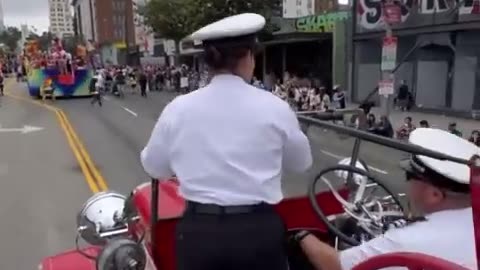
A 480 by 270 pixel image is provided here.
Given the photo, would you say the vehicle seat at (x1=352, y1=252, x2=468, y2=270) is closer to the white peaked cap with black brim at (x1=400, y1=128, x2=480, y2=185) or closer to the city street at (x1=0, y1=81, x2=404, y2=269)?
the white peaked cap with black brim at (x1=400, y1=128, x2=480, y2=185)

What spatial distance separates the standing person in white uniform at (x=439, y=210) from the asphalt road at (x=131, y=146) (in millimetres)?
244

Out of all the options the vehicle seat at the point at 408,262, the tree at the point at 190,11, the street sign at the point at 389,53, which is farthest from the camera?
the tree at the point at 190,11

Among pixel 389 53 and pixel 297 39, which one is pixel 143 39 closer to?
pixel 297 39

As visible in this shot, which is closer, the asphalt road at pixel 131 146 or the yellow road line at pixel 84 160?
the asphalt road at pixel 131 146

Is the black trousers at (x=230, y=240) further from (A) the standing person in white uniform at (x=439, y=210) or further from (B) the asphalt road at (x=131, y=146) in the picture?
(B) the asphalt road at (x=131, y=146)

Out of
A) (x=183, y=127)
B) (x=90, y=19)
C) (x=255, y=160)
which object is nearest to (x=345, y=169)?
(x=255, y=160)

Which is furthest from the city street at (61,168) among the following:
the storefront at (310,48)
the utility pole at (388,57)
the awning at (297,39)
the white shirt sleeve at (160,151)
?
the storefront at (310,48)

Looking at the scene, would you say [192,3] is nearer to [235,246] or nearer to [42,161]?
[42,161]

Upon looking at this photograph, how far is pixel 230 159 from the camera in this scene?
2258mm

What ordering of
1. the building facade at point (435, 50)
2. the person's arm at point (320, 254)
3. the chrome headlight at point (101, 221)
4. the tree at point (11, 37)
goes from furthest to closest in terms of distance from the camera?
the tree at point (11, 37)
the building facade at point (435, 50)
the chrome headlight at point (101, 221)
the person's arm at point (320, 254)

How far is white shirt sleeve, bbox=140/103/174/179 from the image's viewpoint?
2.38m

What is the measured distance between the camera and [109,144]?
45.9ft

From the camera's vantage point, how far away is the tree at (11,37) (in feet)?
408

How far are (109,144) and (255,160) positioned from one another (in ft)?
39.8
